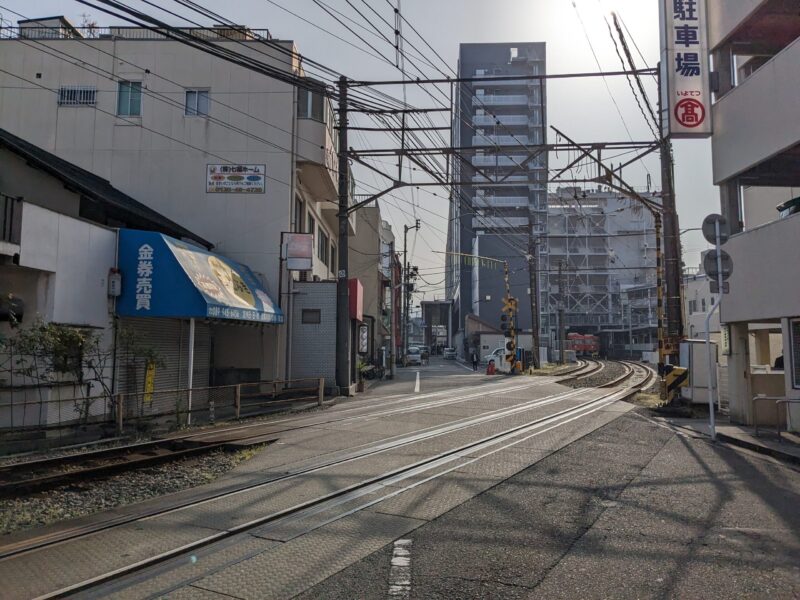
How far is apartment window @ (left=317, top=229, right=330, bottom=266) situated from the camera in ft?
92.7

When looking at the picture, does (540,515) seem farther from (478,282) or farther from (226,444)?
(478,282)

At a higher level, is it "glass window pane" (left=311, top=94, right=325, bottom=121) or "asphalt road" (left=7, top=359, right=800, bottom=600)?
"glass window pane" (left=311, top=94, right=325, bottom=121)

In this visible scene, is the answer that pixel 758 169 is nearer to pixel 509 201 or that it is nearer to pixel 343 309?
pixel 343 309

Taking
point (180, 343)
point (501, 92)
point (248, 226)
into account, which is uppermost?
point (501, 92)

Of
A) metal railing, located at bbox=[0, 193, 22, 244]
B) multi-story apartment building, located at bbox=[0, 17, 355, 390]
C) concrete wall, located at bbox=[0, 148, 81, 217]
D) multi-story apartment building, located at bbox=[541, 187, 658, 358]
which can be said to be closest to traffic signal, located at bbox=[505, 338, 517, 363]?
multi-story apartment building, located at bbox=[0, 17, 355, 390]

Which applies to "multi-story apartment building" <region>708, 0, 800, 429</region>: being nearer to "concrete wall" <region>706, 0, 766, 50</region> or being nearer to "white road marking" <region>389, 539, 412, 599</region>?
"concrete wall" <region>706, 0, 766, 50</region>

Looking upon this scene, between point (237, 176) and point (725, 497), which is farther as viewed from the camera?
point (237, 176)

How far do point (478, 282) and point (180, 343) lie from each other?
6461cm

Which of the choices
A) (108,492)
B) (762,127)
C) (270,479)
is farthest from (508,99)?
(108,492)

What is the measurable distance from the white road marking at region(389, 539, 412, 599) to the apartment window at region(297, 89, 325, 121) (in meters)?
18.8

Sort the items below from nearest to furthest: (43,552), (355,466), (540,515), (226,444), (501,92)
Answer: (43,552) → (540,515) → (355,466) → (226,444) → (501,92)

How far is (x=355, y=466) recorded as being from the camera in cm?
853

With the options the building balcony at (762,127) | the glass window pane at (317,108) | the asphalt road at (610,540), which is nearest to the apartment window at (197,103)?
the glass window pane at (317,108)

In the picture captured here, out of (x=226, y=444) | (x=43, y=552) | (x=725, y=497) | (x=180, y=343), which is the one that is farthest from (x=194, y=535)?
(x=180, y=343)
